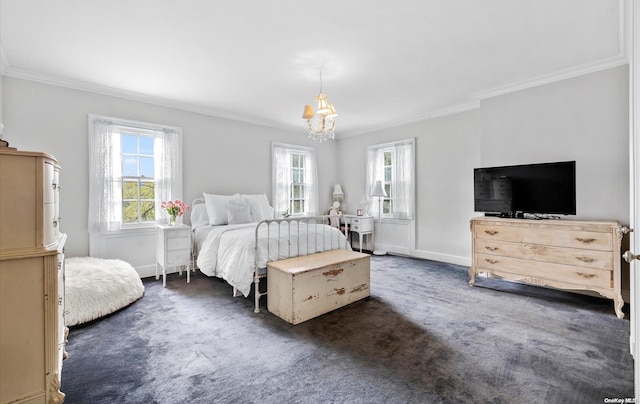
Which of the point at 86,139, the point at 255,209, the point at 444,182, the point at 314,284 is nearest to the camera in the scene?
the point at 314,284

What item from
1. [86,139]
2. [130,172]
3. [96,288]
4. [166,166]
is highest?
[86,139]

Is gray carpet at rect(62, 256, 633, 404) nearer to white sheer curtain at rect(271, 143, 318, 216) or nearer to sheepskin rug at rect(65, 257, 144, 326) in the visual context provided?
sheepskin rug at rect(65, 257, 144, 326)

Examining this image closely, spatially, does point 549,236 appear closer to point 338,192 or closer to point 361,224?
point 361,224

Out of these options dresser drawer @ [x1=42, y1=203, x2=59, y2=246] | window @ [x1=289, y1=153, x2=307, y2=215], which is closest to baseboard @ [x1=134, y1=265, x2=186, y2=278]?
window @ [x1=289, y1=153, x2=307, y2=215]

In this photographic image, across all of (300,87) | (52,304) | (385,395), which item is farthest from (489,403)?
(300,87)

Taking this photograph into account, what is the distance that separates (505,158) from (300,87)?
9.84 feet

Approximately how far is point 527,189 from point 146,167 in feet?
17.1

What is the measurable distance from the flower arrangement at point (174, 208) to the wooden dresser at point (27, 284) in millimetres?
2820

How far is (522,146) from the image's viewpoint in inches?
155

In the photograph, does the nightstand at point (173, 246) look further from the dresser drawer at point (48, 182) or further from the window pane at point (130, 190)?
the dresser drawer at point (48, 182)

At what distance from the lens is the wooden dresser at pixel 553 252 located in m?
2.96

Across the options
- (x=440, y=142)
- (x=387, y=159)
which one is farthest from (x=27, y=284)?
(x=387, y=159)

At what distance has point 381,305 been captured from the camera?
3.20m

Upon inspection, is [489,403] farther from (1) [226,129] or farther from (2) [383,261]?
(1) [226,129]
